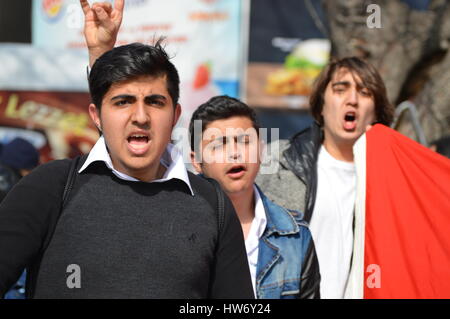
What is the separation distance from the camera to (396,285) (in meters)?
3.60

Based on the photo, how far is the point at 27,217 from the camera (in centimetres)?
213

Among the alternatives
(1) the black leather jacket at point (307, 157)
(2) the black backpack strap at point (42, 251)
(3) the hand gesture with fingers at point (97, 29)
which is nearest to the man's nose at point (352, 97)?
(1) the black leather jacket at point (307, 157)

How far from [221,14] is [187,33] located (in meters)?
0.61

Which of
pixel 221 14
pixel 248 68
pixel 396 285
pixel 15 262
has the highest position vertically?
pixel 221 14

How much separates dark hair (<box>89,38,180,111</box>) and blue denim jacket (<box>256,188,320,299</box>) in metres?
1.10

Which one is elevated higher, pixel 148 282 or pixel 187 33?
pixel 187 33

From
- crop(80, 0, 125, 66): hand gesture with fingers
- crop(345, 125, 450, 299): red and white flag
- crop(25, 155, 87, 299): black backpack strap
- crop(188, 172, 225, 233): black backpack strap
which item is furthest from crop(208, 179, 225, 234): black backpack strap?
crop(345, 125, 450, 299): red and white flag

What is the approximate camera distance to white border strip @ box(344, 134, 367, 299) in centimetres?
376

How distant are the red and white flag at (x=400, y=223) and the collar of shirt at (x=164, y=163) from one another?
1542 millimetres

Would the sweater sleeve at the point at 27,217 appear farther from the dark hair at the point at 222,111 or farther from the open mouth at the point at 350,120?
the open mouth at the point at 350,120

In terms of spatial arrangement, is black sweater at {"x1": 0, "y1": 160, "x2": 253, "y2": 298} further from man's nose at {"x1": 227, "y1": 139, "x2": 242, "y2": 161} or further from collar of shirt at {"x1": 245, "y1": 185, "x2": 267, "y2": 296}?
man's nose at {"x1": 227, "y1": 139, "x2": 242, "y2": 161}

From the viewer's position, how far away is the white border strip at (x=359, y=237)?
12.3ft
